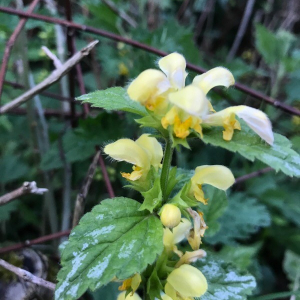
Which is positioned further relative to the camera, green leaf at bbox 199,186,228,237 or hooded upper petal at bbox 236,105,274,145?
green leaf at bbox 199,186,228,237

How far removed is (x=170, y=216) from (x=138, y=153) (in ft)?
0.44

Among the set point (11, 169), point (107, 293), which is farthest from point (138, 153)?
point (11, 169)

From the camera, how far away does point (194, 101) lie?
450mm

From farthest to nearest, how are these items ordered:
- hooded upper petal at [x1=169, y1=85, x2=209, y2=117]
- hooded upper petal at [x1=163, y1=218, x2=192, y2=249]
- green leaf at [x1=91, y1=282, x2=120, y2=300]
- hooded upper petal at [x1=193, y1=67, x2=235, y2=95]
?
green leaf at [x1=91, y1=282, x2=120, y2=300] → hooded upper petal at [x1=163, y1=218, x2=192, y2=249] → hooded upper petal at [x1=193, y1=67, x2=235, y2=95] → hooded upper petal at [x1=169, y1=85, x2=209, y2=117]

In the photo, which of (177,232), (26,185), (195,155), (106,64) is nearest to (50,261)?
(26,185)

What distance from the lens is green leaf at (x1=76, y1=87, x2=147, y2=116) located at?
1.71 feet

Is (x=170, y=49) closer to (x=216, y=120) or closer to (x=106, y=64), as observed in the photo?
(x=106, y=64)

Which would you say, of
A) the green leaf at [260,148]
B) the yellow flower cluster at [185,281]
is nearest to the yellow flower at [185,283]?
the yellow flower cluster at [185,281]

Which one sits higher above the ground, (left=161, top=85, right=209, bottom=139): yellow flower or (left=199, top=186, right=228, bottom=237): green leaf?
(left=161, top=85, right=209, bottom=139): yellow flower

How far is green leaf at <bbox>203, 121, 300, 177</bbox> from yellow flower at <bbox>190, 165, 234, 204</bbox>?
0.08 m

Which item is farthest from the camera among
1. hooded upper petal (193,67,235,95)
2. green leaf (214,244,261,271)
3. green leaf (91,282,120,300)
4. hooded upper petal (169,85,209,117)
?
green leaf (214,244,261,271)

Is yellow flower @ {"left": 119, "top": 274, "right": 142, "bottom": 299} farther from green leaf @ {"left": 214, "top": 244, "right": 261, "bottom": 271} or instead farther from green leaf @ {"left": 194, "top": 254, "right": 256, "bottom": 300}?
green leaf @ {"left": 214, "top": 244, "right": 261, "bottom": 271}

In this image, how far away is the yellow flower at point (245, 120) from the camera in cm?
50

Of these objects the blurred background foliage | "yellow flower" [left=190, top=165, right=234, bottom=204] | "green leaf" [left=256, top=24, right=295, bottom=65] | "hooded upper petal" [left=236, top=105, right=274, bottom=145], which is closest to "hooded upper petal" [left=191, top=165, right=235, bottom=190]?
"yellow flower" [left=190, top=165, right=234, bottom=204]
